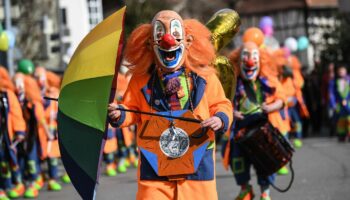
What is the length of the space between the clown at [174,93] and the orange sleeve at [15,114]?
17.5 ft

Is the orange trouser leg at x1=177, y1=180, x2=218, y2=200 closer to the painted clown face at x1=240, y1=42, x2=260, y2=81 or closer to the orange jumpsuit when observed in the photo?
the orange jumpsuit

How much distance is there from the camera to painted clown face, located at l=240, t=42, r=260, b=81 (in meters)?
10.3

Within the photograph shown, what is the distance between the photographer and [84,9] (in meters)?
45.2

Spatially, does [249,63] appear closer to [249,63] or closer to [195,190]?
[249,63]

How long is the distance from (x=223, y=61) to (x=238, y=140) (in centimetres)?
190

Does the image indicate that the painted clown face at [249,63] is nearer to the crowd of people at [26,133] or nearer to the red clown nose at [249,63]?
the red clown nose at [249,63]

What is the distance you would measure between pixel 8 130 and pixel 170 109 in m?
5.93

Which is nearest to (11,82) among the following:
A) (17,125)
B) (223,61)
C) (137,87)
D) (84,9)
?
(17,125)

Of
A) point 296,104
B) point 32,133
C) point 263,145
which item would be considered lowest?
point 263,145

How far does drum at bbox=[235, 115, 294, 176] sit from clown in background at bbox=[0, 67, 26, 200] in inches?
142

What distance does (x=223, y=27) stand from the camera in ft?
28.0

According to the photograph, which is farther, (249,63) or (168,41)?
(249,63)

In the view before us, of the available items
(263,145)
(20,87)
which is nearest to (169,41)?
(263,145)

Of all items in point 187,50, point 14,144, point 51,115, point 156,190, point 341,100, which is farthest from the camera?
point 341,100
